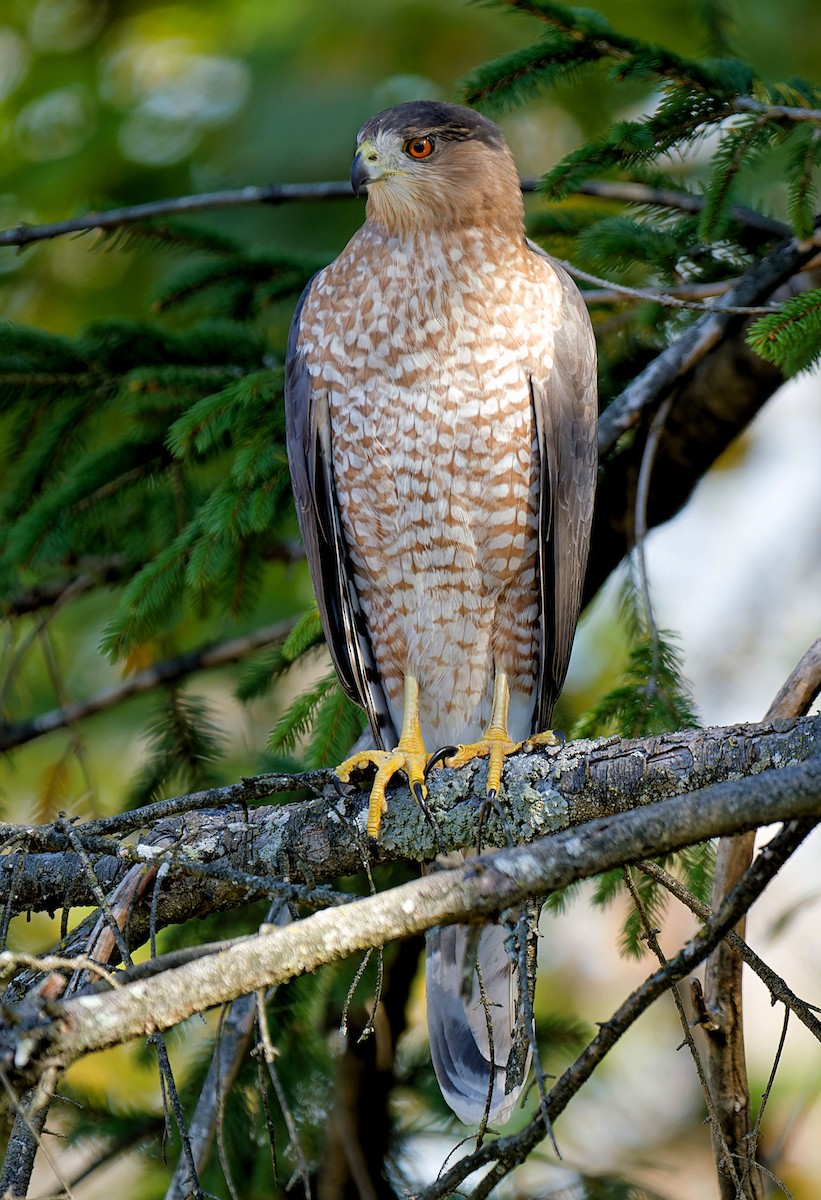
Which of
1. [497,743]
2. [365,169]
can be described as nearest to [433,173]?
[365,169]

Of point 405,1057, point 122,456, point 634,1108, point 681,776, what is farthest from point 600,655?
point 681,776

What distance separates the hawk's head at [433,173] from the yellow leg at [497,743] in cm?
134

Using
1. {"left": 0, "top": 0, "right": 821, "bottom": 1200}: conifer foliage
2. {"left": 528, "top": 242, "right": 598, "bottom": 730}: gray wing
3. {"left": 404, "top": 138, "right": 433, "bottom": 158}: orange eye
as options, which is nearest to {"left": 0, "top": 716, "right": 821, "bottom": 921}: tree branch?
{"left": 0, "top": 0, "right": 821, "bottom": 1200}: conifer foliage

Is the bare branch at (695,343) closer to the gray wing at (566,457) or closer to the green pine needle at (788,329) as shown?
the gray wing at (566,457)

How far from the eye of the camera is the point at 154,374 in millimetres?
3488

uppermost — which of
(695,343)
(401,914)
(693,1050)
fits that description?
(695,343)

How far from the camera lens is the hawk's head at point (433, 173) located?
336 cm

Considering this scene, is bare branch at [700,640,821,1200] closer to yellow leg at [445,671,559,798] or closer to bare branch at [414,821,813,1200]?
bare branch at [414,821,813,1200]

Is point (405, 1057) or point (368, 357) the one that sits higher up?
point (368, 357)

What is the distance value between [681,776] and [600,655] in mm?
3883

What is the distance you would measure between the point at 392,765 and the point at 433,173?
1707mm

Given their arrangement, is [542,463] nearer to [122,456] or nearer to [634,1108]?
[122,456]

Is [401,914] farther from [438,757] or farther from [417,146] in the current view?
[417,146]

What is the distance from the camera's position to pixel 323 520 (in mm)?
3463
